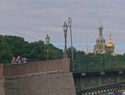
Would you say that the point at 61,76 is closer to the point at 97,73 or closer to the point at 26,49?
the point at 97,73

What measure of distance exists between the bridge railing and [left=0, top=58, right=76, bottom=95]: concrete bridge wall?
60.1 inches

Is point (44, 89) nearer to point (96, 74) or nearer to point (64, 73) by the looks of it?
point (64, 73)

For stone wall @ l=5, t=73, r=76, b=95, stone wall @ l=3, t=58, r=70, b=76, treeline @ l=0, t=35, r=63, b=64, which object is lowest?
stone wall @ l=5, t=73, r=76, b=95

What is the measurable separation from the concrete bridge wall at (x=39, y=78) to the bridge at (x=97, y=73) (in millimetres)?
1642

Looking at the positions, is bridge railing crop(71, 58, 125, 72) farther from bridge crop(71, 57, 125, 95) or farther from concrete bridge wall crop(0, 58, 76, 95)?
concrete bridge wall crop(0, 58, 76, 95)

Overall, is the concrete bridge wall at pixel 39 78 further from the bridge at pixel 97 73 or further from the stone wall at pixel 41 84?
the bridge at pixel 97 73

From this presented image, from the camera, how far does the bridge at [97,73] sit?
4378cm

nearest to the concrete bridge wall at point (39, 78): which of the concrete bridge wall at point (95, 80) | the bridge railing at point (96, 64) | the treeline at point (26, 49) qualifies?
the bridge railing at point (96, 64)

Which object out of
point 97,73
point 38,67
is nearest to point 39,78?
point 38,67

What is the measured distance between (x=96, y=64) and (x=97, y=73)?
0.89 metres

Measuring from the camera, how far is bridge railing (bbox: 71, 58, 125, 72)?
43.7 meters

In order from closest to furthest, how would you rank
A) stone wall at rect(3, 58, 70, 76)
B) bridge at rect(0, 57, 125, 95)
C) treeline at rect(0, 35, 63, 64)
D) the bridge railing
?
bridge at rect(0, 57, 125, 95) < stone wall at rect(3, 58, 70, 76) < the bridge railing < treeline at rect(0, 35, 63, 64)

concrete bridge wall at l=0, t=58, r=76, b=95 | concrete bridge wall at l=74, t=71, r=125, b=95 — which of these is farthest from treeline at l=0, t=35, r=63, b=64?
concrete bridge wall at l=0, t=58, r=76, b=95

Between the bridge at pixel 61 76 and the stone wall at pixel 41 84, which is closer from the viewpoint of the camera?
the stone wall at pixel 41 84
